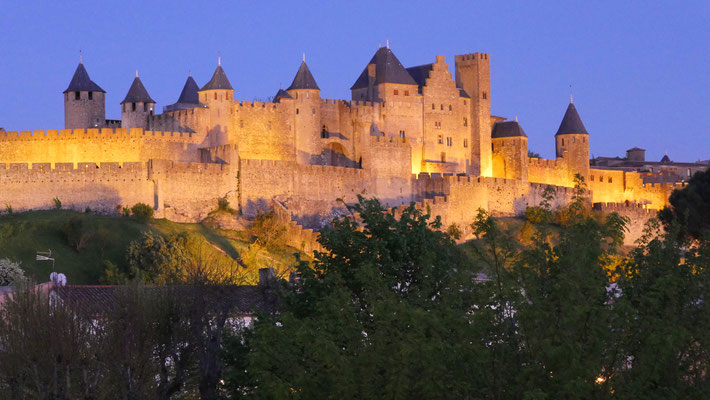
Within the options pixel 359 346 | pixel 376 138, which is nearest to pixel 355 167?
pixel 376 138

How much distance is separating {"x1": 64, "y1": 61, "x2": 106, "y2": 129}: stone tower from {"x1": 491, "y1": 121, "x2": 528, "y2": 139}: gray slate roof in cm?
2433

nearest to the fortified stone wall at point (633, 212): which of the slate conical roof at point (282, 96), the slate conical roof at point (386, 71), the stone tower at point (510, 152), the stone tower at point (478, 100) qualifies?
the stone tower at point (510, 152)

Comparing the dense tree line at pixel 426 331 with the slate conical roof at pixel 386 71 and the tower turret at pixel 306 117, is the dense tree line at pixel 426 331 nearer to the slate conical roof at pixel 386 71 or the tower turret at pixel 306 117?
the tower turret at pixel 306 117

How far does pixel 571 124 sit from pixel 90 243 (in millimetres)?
36778

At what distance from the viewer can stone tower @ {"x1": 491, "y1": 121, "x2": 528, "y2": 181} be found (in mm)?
71375

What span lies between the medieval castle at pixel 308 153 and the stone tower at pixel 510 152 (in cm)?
8

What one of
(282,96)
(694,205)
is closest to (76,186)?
(282,96)

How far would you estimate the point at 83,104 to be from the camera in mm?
61531

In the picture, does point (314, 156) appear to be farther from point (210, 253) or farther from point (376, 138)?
point (210, 253)

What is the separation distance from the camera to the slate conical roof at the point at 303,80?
6412cm

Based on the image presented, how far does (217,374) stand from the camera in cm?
2505

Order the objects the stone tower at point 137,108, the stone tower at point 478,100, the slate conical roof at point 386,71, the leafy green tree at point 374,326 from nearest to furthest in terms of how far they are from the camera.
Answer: the leafy green tree at point 374,326, the stone tower at point 137,108, the slate conical roof at point 386,71, the stone tower at point 478,100

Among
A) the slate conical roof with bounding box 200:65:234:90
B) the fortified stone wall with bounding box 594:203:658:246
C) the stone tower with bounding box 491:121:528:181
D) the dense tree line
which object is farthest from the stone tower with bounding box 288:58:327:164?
the dense tree line

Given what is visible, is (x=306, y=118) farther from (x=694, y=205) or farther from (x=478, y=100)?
(x=694, y=205)
